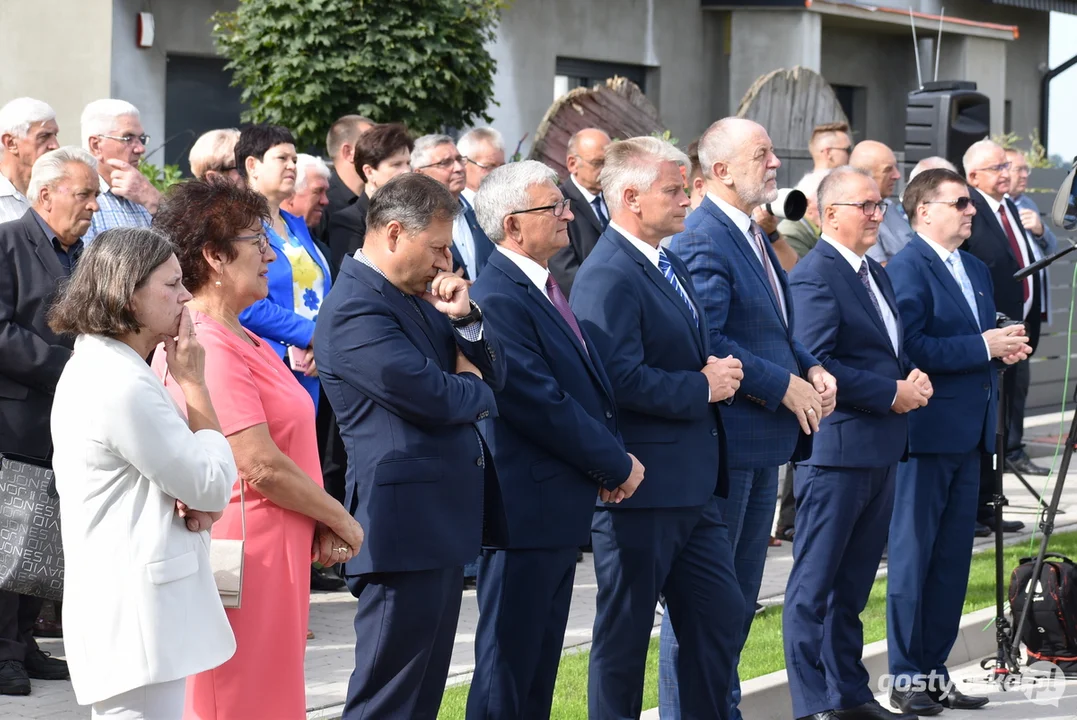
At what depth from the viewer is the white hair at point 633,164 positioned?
5434 millimetres

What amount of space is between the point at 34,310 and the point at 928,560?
399 centimetres

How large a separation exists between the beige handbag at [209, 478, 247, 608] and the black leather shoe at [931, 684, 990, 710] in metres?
3.75

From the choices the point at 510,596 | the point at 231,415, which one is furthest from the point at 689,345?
the point at 231,415

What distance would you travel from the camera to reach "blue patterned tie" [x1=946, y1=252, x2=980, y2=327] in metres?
7.02

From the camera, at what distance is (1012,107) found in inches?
1058

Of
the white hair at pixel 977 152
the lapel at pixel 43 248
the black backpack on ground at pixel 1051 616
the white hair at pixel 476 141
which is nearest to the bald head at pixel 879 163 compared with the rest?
the white hair at pixel 977 152

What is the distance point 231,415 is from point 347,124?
499cm

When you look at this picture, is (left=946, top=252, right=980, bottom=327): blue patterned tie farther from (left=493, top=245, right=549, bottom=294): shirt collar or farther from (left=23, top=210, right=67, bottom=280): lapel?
(left=23, top=210, right=67, bottom=280): lapel

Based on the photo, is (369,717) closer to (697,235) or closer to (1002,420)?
(697,235)

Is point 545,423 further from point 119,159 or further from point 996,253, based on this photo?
point 996,253

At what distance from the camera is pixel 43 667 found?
6277 millimetres

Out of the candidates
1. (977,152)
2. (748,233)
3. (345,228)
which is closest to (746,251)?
(748,233)

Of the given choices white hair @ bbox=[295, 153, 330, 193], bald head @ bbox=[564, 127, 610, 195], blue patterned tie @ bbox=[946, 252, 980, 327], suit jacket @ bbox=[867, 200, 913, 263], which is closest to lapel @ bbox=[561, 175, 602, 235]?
bald head @ bbox=[564, 127, 610, 195]

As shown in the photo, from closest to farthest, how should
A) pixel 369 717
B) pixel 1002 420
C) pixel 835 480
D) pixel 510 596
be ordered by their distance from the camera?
pixel 369 717 < pixel 510 596 < pixel 835 480 < pixel 1002 420
